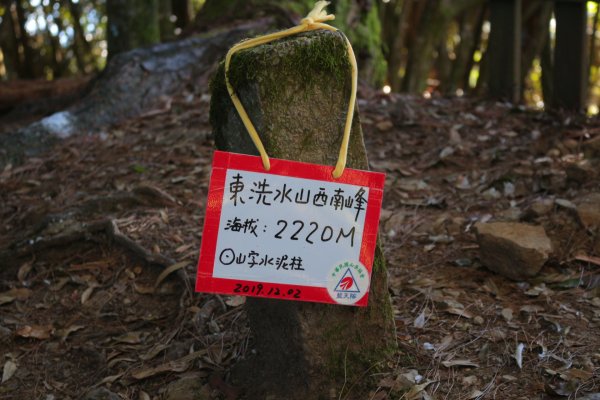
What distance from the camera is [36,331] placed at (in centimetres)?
264

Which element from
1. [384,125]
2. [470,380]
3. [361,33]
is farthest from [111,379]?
[361,33]

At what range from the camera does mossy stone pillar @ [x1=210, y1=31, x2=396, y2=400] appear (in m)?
1.78

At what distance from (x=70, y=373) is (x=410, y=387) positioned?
1326mm

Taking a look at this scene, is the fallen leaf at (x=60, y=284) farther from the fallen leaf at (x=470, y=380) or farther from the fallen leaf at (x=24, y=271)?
the fallen leaf at (x=470, y=380)

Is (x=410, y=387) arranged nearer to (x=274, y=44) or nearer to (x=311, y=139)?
(x=311, y=139)

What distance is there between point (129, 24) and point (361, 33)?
1.98 metres

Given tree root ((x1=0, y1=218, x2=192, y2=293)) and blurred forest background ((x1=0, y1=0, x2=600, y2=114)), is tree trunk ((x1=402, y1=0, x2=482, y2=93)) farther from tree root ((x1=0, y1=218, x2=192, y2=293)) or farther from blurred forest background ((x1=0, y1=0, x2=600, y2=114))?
tree root ((x1=0, y1=218, x2=192, y2=293))

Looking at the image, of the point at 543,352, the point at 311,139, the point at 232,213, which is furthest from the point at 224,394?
the point at 543,352

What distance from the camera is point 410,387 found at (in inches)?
78.1

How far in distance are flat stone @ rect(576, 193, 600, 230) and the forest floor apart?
0.04 m

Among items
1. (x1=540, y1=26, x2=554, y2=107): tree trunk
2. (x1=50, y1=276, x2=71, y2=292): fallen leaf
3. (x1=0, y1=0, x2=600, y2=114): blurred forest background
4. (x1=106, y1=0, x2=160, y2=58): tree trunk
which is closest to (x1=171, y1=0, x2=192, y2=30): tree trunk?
(x1=0, y1=0, x2=600, y2=114): blurred forest background

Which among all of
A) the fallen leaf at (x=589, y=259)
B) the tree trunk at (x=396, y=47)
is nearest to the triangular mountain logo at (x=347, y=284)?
the fallen leaf at (x=589, y=259)

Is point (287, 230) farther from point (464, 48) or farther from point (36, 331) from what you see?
point (464, 48)

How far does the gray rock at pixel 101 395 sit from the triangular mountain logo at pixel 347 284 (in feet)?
2.97
